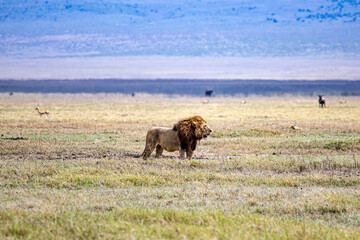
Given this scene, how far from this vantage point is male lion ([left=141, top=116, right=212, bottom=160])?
516 inches

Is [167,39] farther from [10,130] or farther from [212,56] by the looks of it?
[10,130]

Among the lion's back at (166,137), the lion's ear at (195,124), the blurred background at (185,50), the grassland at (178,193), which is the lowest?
the grassland at (178,193)

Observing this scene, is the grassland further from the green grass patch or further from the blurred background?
the blurred background

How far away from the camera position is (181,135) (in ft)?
43.0

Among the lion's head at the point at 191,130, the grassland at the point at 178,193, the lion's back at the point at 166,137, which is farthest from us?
the lion's back at the point at 166,137

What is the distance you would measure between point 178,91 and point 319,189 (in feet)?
236

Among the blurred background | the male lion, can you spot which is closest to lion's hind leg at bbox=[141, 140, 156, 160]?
the male lion

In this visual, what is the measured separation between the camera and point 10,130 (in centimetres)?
2323

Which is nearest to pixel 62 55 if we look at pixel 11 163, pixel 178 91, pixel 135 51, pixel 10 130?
pixel 135 51

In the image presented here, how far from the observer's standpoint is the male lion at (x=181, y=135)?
13117mm

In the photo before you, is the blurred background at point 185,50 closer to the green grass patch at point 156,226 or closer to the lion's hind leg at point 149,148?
the lion's hind leg at point 149,148

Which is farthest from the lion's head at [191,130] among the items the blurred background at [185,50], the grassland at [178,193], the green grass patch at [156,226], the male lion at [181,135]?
the blurred background at [185,50]

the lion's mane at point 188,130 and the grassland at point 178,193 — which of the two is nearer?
the grassland at point 178,193

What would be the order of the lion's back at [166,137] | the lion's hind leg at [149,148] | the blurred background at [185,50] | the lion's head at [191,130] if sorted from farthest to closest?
1. the blurred background at [185,50]
2. the lion's hind leg at [149,148]
3. the lion's back at [166,137]
4. the lion's head at [191,130]
